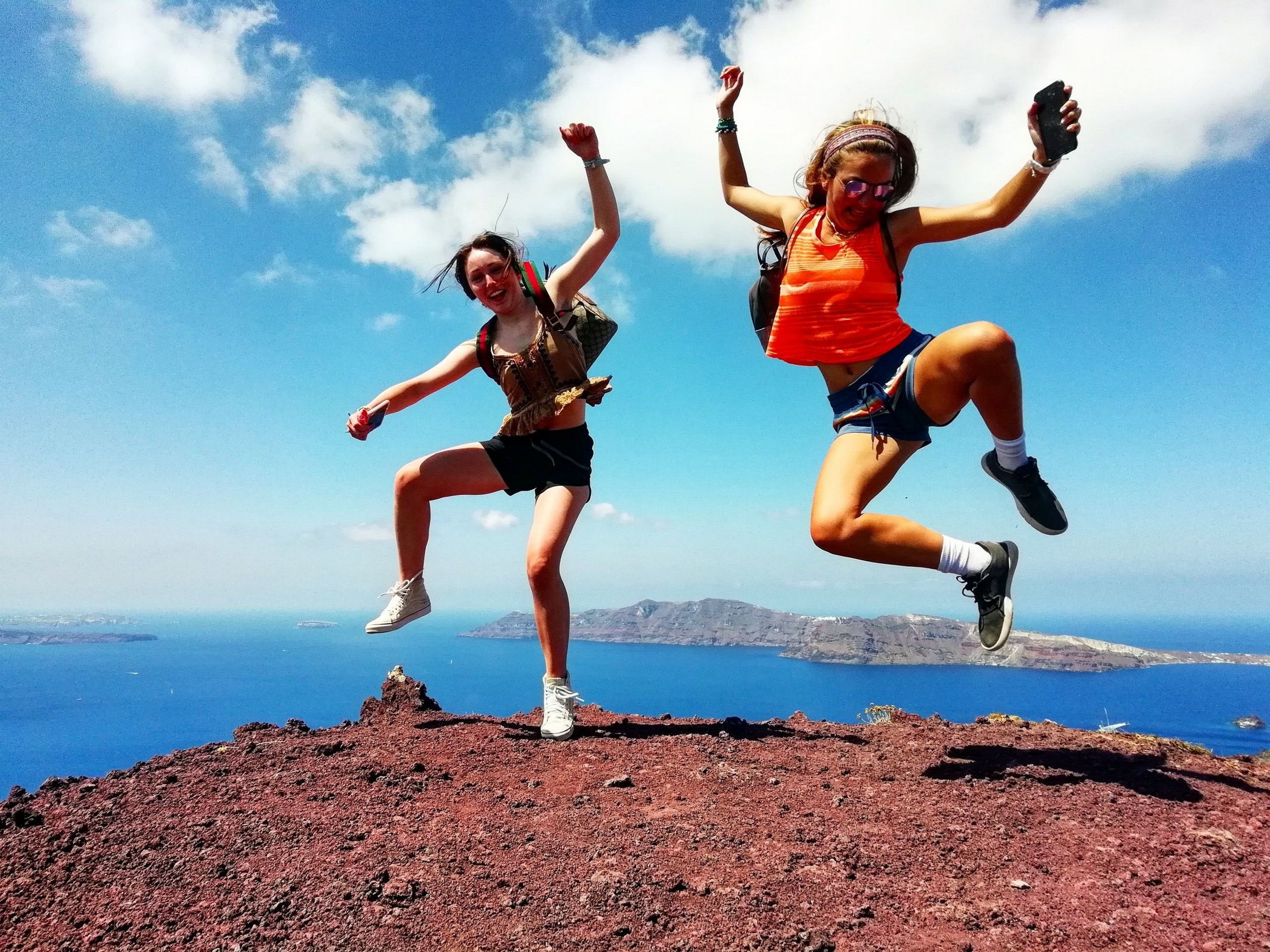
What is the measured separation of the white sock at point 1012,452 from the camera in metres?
2.96

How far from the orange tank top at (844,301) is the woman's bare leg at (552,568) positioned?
157 centimetres

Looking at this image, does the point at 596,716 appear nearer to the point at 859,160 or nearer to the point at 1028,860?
the point at 1028,860

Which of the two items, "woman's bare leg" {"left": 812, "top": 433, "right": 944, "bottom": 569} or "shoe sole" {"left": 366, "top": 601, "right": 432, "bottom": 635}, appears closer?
"woman's bare leg" {"left": 812, "top": 433, "right": 944, "bottom": 569}

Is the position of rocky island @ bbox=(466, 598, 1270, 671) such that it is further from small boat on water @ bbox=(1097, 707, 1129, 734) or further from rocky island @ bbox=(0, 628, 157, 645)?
rocky island @ bbox=(0, 628, 157, 645)

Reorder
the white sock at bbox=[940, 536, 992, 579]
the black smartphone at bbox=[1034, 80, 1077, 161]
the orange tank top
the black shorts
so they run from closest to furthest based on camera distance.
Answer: the black smartphone at bbox=[1034, 80, 1077, 161] → the white sock at bbox=[940, 536, 992, 579] → the orange tank top → the black shorts

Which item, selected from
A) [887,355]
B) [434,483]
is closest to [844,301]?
[887,355]

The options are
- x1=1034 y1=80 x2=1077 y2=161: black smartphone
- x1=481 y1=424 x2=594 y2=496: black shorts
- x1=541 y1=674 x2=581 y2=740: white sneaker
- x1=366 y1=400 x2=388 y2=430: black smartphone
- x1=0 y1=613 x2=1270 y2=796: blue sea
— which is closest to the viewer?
x1=1034 y1=80 x2=1077 y2=161: black smartphone

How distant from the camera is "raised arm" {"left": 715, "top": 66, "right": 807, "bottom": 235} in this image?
325 cm

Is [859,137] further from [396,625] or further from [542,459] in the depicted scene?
[396,625]

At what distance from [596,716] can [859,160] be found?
11.8ft

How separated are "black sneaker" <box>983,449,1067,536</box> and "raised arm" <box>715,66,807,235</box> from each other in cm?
157

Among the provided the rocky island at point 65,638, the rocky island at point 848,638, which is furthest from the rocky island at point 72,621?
the rocky island at point 848,638

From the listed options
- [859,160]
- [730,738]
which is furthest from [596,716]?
[859,160]

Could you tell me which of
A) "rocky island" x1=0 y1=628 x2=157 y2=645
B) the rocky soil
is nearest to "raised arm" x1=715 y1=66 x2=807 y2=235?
the rocky soil
